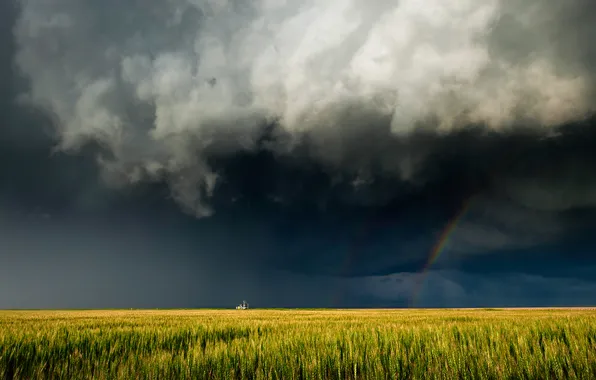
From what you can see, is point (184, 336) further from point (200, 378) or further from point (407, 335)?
point (407, 335)

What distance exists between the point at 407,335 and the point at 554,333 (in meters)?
2.86

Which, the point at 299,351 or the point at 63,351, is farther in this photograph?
the point at 63,351

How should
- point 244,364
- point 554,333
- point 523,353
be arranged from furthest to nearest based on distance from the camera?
point 554,333 → point 523,353 → point 244,364

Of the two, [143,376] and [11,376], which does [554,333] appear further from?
[11,376]

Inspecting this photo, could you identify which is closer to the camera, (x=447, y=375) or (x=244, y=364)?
(x=447, y=375)

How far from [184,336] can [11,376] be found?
315cm

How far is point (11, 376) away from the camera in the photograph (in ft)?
13.9

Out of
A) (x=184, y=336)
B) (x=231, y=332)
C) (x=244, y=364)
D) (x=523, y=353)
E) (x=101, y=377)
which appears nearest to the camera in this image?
(x=101, y=377)

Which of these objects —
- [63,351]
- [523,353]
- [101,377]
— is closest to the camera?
[101,377]

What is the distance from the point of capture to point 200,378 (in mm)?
3729

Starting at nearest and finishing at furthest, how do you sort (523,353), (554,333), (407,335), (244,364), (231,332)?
(244,364) → (523,353) → (407,335) → (554,333) → (231,332)

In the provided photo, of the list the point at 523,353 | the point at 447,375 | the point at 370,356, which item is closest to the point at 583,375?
the point at 523,353

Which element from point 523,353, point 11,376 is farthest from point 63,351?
point 523,353

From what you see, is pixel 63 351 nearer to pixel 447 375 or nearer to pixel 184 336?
pixel 184 336
